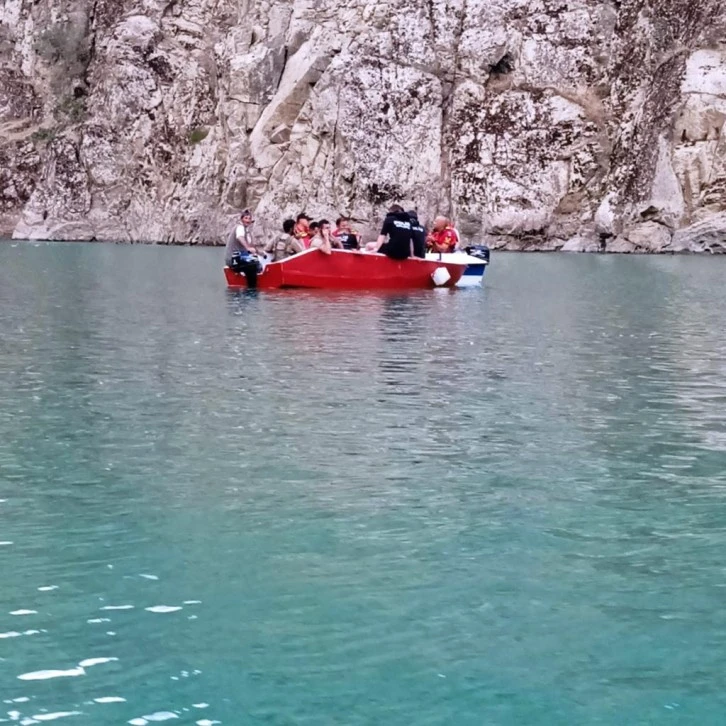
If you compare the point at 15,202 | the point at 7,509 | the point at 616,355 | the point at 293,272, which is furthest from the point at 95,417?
the point at 15,202

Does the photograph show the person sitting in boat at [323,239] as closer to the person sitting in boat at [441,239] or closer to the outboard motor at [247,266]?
the outboard motor at [247,266]

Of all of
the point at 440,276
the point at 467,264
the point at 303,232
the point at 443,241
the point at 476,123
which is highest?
the point at 476,123

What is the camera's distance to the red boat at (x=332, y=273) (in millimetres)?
34688

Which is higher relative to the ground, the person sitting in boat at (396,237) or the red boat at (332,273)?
the person sitting in boat at (396,237)

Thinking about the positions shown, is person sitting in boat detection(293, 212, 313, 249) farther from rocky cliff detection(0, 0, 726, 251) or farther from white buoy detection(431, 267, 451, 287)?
rocky cliff detection(0, 0, 726, 251)

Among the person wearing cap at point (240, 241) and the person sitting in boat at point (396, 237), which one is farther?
the person sitting in boat at point (396, 237)

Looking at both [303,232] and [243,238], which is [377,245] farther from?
[243,238]

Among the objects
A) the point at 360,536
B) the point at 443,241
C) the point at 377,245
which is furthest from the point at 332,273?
the point at 360,536

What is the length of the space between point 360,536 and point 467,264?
29.0 metres

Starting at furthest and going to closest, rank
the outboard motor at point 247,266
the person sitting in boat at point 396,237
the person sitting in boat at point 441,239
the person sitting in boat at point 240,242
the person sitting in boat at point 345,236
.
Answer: the person sitting in boat at point 441,239, the person sitting in boat at point 345,236, the person sitting in boat at point 396,237, the person sitting in boat at point 240,242, the outboard motor at point 247,266

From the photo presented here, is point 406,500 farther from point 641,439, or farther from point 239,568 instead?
point 641,439

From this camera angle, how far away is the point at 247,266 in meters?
34.6

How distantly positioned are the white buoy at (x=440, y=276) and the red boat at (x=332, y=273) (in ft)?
2.65

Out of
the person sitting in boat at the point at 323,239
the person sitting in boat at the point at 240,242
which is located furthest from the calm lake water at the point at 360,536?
the person sitting in boat at the point at 240,242
